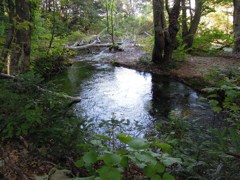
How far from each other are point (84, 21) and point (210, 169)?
2369 cm

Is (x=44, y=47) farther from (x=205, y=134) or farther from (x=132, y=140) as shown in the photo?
(x=132, y=140)

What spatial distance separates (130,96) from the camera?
23.1 feet

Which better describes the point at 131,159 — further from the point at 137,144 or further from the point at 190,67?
the point at 190,67

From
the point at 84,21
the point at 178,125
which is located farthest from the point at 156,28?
the point at 84,21

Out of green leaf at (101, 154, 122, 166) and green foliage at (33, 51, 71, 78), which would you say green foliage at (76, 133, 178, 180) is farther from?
green foliage at (33, 51, 71, 78)

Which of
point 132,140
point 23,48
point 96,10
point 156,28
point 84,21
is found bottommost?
point 132,140

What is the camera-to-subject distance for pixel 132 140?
1.32 meters

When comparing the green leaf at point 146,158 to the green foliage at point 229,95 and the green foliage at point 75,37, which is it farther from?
the green foliage at point 75,37

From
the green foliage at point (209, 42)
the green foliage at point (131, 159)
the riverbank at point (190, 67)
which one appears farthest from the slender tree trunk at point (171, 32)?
the green foliage at point (131, 159)

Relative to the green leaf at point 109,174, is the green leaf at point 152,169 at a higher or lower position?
lower

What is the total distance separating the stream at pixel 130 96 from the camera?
18.3 feet

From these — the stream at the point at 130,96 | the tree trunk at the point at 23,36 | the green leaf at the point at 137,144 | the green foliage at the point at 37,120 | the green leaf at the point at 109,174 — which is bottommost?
the stream at the point at 130,96

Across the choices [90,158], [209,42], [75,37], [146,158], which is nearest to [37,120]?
[90,158]

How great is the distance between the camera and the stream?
219 inches
